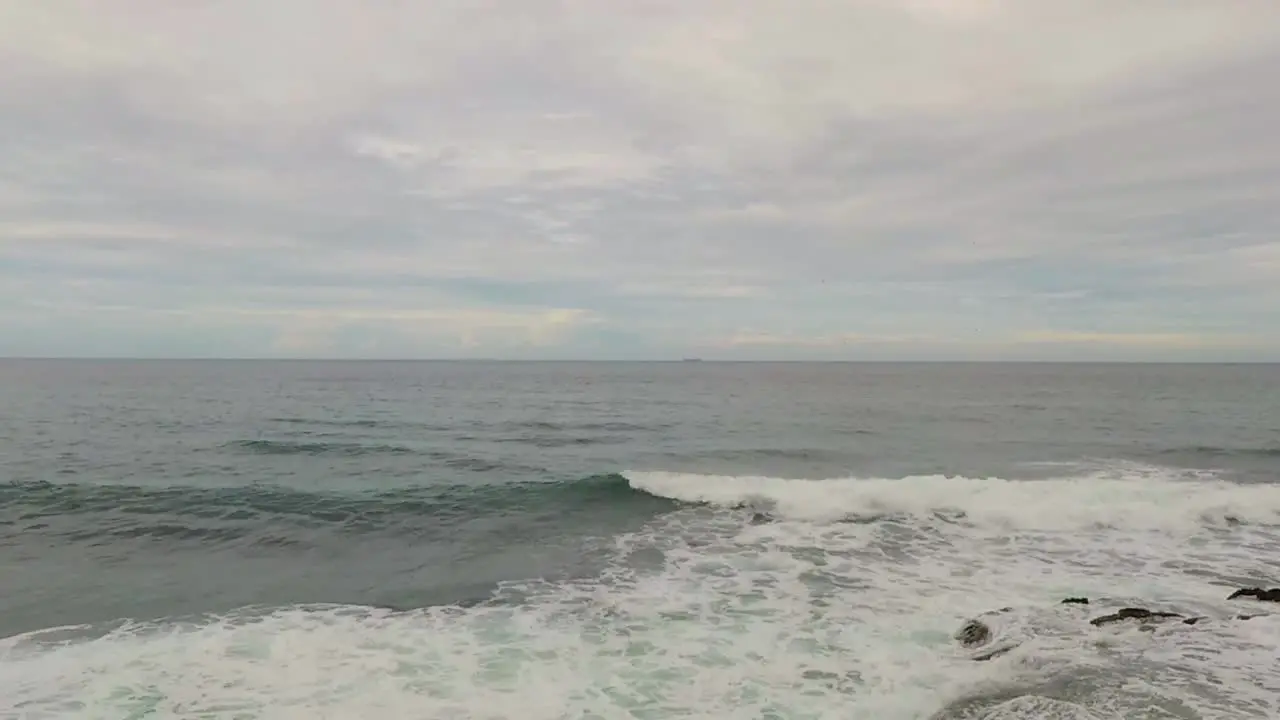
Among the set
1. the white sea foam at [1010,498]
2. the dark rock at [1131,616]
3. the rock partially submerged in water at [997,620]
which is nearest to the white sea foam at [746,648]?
the rock partially submerged in water at [997,620]

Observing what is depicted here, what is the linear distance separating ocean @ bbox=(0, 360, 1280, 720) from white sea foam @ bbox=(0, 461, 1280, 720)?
0.06 m

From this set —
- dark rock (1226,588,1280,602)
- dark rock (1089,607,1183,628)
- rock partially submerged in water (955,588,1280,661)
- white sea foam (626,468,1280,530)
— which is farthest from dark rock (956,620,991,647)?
white sea foam (626,468,1280,530)

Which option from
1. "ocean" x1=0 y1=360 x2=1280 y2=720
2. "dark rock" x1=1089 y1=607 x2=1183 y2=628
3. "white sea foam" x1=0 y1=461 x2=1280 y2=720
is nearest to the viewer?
"white sea foam" x1=0 y1=461 x2=1280 y2=720

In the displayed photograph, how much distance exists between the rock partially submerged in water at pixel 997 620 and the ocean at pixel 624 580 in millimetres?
163

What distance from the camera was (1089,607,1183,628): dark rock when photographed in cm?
1144

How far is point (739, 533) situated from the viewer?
1875 centimetres

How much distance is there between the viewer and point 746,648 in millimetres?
11250

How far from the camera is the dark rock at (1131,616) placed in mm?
11438

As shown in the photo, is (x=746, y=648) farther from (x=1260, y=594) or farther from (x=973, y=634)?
(x=1260, y=594)

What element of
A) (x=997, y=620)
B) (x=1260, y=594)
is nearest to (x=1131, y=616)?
(x=997, y=620)

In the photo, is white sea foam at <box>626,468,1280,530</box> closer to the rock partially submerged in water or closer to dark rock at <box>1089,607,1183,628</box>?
the rock partially submerged in water

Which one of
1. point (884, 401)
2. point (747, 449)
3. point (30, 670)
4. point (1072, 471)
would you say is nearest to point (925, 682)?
point (30, 670)

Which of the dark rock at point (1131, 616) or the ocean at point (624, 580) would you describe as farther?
the dark rock at point (1131, 616)

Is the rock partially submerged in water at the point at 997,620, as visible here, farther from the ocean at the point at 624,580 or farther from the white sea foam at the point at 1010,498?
the white sea foam at the point at 1010,498
